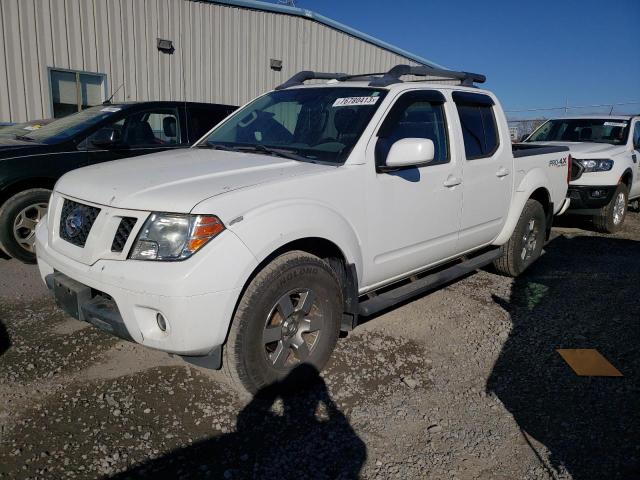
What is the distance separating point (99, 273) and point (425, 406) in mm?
1945

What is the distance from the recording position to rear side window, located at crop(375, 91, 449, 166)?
3.46m

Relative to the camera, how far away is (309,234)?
2.85m

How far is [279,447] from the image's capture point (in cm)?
257

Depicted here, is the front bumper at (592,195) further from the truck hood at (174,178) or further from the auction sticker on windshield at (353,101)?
the truck hood at (174,178)

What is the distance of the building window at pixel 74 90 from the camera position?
10.4 m

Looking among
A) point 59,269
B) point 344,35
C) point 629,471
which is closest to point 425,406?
point 629,471

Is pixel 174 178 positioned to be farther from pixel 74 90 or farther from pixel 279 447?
pixel 74 90

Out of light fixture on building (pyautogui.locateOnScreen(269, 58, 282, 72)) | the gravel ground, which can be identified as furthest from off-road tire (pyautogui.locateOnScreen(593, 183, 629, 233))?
light fixture on building (pyautogui.locateOnScreen(269, 58, 282, 72))

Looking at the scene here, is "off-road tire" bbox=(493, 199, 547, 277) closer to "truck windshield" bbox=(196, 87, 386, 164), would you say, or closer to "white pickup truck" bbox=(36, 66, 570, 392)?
"white pickup truck" bbox=(36, 66, 570, 392)

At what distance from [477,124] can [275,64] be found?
33.4 ft

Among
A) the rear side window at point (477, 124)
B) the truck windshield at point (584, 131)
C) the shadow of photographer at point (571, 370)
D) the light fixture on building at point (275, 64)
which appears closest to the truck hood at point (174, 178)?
the rear side window at point (477, 124)

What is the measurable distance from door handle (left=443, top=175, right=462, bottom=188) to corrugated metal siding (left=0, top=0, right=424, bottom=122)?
30.4ft

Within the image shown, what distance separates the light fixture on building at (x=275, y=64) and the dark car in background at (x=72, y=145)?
7.42m

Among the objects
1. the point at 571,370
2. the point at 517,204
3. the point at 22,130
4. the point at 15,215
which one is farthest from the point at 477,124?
the point at 22,130
